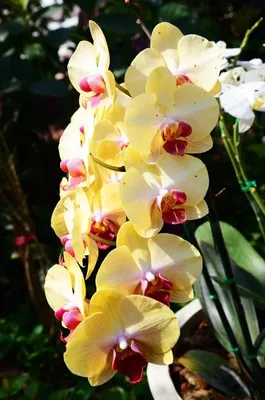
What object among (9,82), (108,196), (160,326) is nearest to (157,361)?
(160,326)

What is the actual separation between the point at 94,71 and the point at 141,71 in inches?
1.8

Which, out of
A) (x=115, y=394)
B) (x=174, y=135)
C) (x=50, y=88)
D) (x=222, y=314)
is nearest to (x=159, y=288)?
(x=174, y=135)

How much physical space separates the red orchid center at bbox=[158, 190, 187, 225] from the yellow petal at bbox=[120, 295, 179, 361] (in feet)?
0.23

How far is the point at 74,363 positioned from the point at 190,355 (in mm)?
430

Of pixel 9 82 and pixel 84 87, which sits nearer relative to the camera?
pixel 84 87

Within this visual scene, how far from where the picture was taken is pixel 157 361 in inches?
19.0

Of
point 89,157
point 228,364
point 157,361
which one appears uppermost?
point 89,157

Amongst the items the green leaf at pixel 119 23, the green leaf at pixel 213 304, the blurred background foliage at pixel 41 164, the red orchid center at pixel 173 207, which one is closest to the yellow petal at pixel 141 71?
the red orchid center at pixel 173 207

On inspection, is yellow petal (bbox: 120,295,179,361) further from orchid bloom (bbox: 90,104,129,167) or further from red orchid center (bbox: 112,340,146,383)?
orchid bloom (bbox: 90,104,129,167)

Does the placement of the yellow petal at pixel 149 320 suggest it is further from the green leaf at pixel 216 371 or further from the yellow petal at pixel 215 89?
the green leaf at pixel 216 371

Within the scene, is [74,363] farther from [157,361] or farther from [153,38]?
[153,38]

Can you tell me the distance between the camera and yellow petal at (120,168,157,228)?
1.53 feet

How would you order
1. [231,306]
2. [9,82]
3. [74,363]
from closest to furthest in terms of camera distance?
[74,363] < [231,306] < [9,82]

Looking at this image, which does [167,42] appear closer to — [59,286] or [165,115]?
[165,115]
